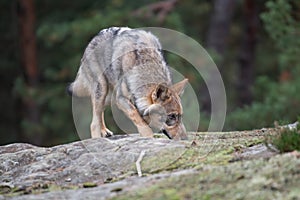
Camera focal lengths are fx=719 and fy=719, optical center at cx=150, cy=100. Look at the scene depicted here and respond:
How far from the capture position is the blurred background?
17.2 m

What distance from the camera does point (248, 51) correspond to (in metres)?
25.8

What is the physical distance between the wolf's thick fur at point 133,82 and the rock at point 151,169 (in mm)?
372

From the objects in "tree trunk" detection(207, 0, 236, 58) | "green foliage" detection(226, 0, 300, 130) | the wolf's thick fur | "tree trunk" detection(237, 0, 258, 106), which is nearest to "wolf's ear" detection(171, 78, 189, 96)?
the wolf's thick fur

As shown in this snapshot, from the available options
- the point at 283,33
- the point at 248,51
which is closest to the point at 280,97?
the point at 283,33

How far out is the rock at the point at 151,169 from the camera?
5.41 metres

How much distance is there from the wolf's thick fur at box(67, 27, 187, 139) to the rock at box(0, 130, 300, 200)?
372mm

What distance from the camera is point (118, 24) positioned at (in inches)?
774

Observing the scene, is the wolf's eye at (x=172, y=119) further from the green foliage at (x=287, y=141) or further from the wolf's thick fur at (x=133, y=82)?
the green foliage at (x=287, y=141)

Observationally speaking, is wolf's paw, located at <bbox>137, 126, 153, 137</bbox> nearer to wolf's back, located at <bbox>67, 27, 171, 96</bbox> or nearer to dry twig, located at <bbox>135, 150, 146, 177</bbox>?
wolf's back, located at <bbox>67, 27, 171, 96</bbox>

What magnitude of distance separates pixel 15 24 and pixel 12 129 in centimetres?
496

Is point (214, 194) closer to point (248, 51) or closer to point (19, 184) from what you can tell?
point (19, 184)

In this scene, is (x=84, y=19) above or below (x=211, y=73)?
above

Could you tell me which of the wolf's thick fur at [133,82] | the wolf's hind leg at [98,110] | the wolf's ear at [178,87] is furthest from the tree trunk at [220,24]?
the wolf's ear at [178,87]

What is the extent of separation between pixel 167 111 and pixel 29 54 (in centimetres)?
1669
